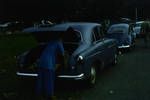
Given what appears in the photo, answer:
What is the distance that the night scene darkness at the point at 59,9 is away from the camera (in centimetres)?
3947

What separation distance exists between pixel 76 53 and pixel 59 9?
30.4 metres

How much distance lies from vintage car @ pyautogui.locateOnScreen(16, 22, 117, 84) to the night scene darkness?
93.7 feet

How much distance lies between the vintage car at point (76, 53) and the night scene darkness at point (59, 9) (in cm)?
2857

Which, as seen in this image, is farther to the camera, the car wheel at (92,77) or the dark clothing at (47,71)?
the car wheel at (92,77)

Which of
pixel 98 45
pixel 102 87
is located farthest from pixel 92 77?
pixel 98 45

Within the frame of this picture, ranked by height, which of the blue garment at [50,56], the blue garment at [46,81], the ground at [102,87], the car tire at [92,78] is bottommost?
the ground at [102,87]

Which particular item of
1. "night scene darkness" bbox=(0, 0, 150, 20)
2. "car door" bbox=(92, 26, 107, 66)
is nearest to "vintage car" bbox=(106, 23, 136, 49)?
"car door" bbox=(92, 26, 107, 66)

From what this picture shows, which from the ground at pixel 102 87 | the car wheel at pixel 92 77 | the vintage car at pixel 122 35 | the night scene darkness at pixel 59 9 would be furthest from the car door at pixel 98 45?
the night scene darkness at pixel 59 9

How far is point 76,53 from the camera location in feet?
29.7

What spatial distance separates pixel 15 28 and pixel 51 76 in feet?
114

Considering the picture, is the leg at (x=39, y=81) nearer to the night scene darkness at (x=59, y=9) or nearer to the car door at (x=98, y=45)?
the car door at (x=98, y=45)

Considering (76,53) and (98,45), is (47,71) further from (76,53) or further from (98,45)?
(98,45)

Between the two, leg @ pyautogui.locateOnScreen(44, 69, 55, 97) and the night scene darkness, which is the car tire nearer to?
leg @ pyautogui.locateOnScreen(44, 69, 55, 97)

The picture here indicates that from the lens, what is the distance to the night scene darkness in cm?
3947
